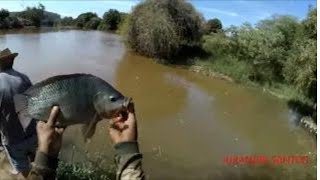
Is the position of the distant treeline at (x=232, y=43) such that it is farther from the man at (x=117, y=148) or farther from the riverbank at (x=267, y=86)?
the man at (x=117, y=148)

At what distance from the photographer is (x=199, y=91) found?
54.6 ft

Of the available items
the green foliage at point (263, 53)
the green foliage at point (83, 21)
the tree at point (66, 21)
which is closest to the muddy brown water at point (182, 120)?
the green foliage at point (263, 53)

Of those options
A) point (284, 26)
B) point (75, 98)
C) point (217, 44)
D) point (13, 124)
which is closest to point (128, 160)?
point (75, 98)

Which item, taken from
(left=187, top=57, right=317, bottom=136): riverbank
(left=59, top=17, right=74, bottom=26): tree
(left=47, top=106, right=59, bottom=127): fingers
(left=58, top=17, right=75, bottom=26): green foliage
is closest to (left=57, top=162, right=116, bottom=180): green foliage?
(left=47, top=106, right=59, bottom=127): fingers

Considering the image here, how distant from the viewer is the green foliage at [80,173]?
5.96m

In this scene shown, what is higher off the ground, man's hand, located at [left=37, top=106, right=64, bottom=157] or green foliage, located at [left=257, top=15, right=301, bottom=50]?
man's hand, located at [left=37, top=106, right=64, bottom=157]

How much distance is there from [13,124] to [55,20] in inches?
1223

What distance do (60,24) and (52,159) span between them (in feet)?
119

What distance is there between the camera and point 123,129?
1.73 meters

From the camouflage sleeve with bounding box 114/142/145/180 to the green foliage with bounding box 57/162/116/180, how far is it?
4.26 m

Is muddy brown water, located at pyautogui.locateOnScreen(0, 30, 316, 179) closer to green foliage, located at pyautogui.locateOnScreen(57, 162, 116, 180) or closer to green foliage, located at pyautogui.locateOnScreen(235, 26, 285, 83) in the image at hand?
green foliage, located at pyautogui.locateOnScreen(57, 162, 116, 180)

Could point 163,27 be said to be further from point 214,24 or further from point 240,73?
point 214,24

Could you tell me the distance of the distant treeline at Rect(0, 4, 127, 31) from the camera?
24344mm

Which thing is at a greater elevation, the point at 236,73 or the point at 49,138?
the point at 49,138
